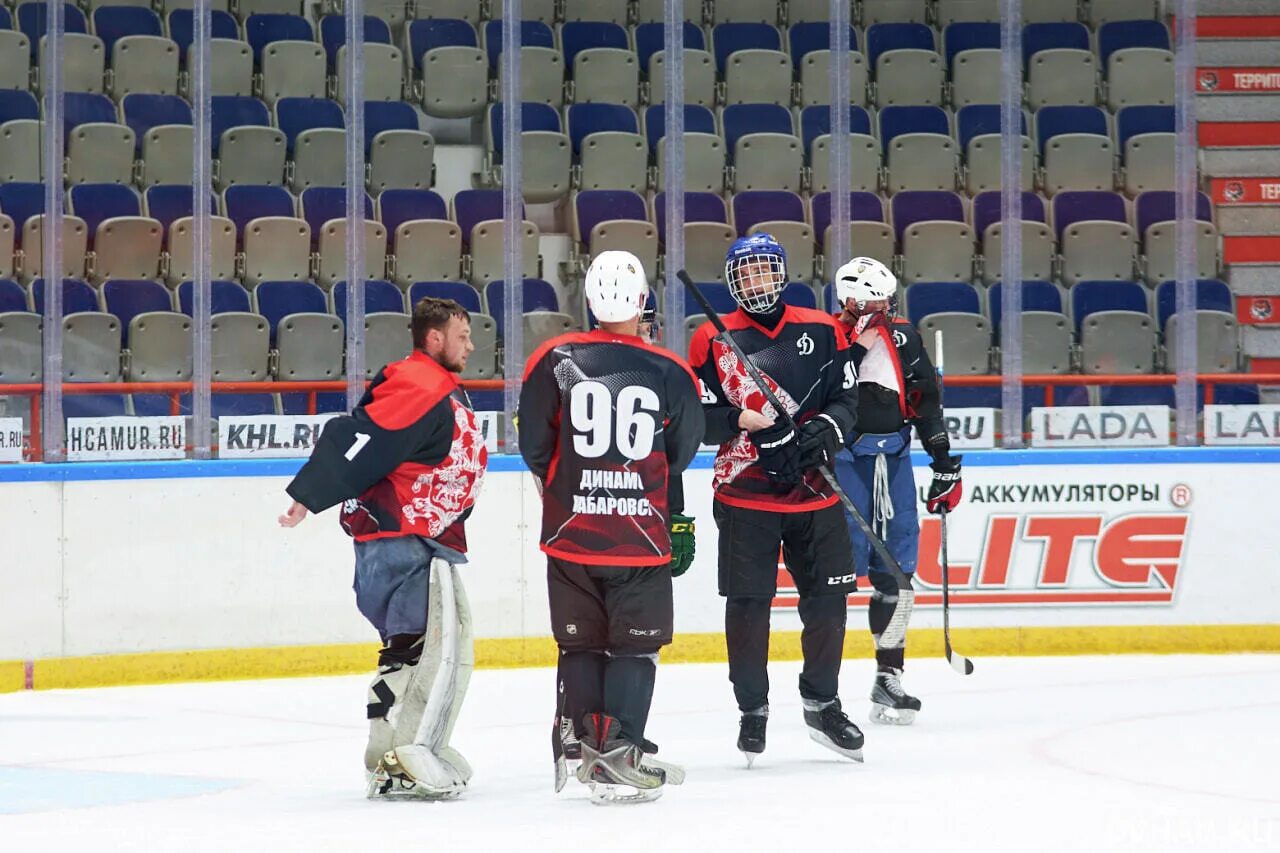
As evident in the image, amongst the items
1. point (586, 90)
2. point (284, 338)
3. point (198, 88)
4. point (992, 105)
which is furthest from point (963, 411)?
point (198, 88)

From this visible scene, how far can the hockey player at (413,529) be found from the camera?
451 centimetres

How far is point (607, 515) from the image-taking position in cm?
448

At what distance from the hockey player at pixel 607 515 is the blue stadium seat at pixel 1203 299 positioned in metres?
3.96

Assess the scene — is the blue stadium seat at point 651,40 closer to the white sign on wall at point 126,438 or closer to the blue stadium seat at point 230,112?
the blue stadium seat at point 230,112

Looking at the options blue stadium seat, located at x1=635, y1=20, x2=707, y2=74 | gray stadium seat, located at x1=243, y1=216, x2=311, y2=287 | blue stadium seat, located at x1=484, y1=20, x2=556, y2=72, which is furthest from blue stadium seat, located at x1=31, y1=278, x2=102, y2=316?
blue stadium seat, located at x1=635, y1=20, x2=707, y2=74

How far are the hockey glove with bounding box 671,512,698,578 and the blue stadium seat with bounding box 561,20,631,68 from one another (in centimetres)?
360

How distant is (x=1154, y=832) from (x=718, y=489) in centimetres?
155

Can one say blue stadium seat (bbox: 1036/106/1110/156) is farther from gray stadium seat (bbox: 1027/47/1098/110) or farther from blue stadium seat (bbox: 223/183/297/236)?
blue stadium seat (bbox: 223/183/297/236)

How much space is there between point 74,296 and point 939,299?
136 inches

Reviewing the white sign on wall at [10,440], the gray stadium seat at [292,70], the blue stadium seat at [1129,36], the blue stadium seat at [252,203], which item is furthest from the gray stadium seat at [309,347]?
the blue stadium seat at [1129,36]

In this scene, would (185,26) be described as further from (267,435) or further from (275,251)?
(267,435)

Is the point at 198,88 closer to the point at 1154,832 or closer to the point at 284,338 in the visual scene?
the point at 284,338

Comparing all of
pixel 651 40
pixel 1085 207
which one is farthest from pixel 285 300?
pixel 1085 207

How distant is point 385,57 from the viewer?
7.75 meters
